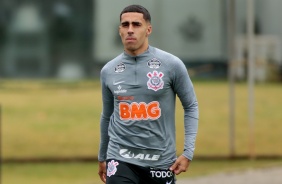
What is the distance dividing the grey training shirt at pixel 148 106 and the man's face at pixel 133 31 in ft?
0.24

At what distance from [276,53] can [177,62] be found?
10.7 m

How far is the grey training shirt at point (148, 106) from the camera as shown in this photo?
759cm

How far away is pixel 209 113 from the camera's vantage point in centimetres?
1788

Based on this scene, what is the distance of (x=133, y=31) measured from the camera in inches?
298

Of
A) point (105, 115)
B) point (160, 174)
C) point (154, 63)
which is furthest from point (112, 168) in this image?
point (154, 63)

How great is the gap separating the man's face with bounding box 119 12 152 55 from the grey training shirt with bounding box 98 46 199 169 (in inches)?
2.9

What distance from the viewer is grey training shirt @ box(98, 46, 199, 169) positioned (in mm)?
7594

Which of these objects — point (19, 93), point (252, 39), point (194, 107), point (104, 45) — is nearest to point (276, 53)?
point (252, 39)

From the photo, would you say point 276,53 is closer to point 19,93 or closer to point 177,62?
point 19,93

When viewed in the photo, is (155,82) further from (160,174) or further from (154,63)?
(160,174)

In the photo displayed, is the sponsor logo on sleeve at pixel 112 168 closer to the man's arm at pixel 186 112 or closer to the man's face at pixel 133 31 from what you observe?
the man's arm at pixel 186 112

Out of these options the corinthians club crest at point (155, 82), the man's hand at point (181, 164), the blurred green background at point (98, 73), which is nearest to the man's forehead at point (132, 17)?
the corinthians club crest at point (155, 82)

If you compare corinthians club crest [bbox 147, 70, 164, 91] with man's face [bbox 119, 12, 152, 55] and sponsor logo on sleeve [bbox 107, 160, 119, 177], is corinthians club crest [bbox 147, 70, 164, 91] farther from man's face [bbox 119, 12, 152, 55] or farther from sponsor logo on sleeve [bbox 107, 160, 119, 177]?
sponsor logo on sleeve [bbox 107, 160, 119, 177]

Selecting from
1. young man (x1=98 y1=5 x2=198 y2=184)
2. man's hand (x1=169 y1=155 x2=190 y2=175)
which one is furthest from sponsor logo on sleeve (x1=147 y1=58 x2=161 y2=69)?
man's hand (x1=169 y1=155 x2=190 y2=175)
